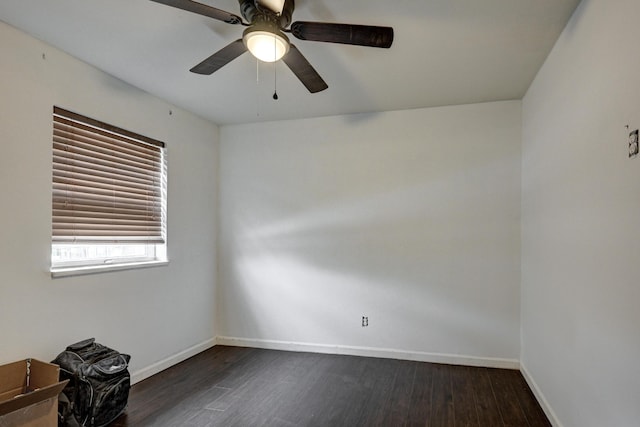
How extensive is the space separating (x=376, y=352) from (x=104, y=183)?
299 centimetres

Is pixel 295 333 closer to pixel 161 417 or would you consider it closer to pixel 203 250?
pixel 203 250

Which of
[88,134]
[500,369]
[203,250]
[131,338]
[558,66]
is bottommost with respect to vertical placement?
[500,369]

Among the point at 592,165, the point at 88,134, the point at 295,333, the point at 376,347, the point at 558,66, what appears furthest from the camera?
the point at 295,333

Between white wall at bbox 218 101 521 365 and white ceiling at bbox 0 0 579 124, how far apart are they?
431 millimetres

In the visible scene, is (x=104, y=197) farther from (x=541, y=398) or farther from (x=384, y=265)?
(x=541, y=398)

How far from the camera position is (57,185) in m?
2.65

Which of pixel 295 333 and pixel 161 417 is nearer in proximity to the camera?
pixel 161 417

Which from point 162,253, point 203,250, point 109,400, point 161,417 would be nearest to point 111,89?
point 162,253

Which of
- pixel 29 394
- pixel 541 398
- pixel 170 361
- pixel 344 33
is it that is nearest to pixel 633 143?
pixel 344 33

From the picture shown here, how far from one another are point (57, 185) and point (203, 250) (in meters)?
1.76

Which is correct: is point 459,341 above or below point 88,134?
below

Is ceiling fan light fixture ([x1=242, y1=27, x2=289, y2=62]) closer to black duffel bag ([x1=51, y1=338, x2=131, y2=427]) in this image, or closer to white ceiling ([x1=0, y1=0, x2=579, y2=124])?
white ceiling ([x1=0, y1=0, x2=579, y2=124])

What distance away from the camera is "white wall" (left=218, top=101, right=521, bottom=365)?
364cm

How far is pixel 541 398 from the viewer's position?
278cm
